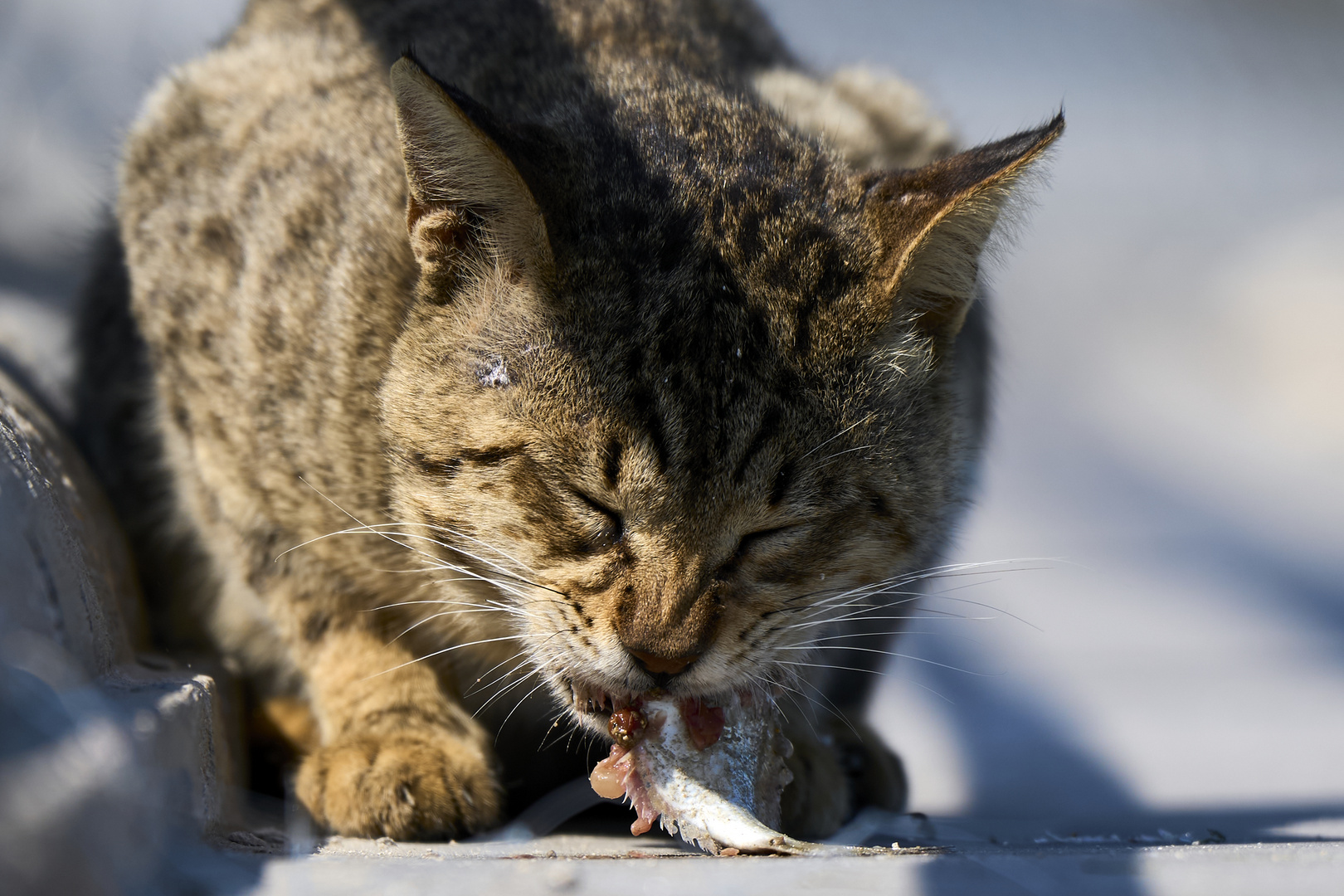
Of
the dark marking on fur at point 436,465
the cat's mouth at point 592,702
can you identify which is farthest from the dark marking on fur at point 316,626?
the cat's mouth at point 592,702

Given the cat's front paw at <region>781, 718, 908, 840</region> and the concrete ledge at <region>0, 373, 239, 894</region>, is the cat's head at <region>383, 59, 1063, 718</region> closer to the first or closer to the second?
the cat's front paw at <region>781, 718, 908, 840</region>

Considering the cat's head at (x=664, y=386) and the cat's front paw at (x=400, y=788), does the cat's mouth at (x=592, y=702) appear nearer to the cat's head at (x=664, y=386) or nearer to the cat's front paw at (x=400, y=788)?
the cat's head at (x=664, y=386)

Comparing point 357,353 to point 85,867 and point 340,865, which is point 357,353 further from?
point 85,867

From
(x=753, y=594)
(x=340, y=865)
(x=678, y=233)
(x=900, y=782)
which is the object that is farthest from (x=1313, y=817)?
(x=340, y=865)

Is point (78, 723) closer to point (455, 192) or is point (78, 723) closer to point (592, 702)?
point (592, 702)

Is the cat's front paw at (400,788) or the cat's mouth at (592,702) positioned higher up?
the cat's mouth at (592,702)

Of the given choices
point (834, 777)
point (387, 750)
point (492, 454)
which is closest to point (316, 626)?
point (387, 750)

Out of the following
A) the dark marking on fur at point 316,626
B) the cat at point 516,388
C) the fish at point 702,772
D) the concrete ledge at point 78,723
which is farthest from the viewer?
the dark marking on fur at point 316,626

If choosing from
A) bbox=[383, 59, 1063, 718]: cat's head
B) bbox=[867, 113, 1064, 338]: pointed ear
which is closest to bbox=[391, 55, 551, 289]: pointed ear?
bbox=[383, 59, 1063, 718]: cat's head
